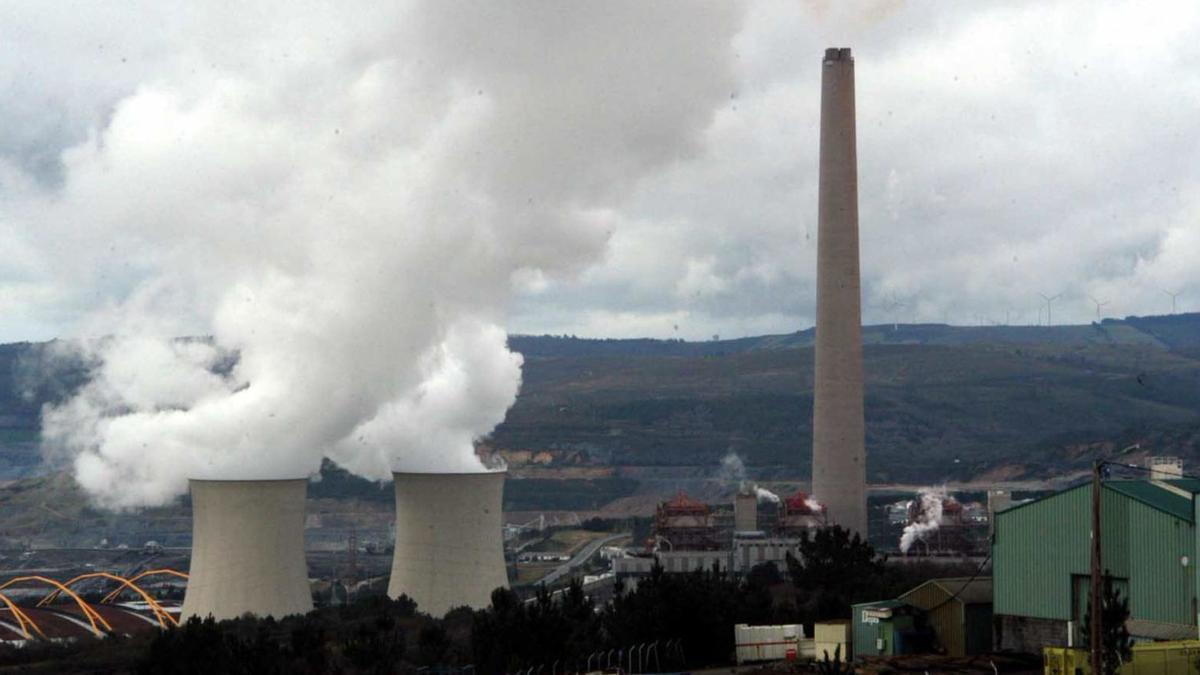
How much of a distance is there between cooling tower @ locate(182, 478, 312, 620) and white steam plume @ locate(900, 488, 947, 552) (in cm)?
5526

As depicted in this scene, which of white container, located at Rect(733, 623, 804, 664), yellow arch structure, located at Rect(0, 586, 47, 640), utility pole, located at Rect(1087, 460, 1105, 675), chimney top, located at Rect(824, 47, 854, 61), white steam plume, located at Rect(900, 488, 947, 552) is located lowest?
yellow arch structure, located at Rect(0, 586, 47, 640)

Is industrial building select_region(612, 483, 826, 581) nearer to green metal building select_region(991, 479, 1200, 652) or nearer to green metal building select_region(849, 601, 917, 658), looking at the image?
green metal building select_region(849, 601, 917, 658)

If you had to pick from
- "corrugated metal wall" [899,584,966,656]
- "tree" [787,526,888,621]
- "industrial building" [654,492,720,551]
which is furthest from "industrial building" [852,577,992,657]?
"industrial building" [654,492,720,551]

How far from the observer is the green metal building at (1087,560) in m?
34.7

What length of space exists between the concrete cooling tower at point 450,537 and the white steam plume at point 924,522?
50659 millimetres

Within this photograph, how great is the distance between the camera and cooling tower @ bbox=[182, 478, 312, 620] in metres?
49.9

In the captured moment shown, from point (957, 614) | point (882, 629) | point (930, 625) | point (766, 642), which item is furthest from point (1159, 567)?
point (766, 642)

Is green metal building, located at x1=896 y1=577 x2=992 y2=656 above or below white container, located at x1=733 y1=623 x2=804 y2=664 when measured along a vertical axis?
above

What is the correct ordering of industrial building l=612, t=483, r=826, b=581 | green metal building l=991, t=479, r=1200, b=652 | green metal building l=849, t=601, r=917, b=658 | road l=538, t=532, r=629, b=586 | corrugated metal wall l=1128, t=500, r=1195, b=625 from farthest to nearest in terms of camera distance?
road l=538, t=532, r=629, b=586
industrial building l=612, t=483, r=826, b=581
green metal building l=849, t=601, r=917, b=658
green metal building l=991, t=479, r=1200, b=652
corrugated metal wall l=1128, t=500, r=1195, b=625

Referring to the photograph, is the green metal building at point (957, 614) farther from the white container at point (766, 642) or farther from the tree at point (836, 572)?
the tree at point (836, 572)

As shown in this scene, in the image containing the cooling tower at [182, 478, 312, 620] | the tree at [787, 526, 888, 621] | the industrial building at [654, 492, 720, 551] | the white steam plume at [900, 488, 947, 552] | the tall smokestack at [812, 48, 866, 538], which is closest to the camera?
the cooling tower at [182, 478, 312, 620]

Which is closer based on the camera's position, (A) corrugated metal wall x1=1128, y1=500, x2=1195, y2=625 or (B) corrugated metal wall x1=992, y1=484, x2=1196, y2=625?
(A) corrugated metal wall x1=1128, y1=500, x2=1195, y2=625

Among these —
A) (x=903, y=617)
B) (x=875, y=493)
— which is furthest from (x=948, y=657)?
(x=875, y=493)

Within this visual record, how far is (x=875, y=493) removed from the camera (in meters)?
166
